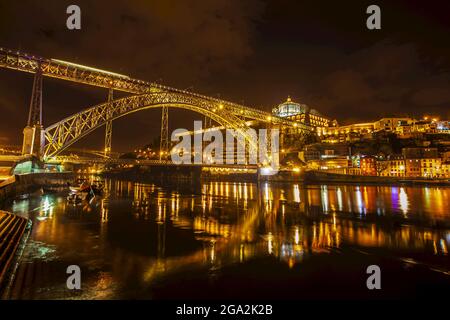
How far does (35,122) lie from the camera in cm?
2366

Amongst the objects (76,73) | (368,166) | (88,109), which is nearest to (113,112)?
(88,109)

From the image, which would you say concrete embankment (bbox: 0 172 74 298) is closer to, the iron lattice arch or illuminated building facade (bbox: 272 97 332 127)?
the iron lattice arch

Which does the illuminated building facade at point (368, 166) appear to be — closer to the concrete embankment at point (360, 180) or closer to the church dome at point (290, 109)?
the concrete embankment at point (360, 180)

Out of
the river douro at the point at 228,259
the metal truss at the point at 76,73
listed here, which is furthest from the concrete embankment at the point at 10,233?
the metal truss at the point at 76,73

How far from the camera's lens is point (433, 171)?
184 feet

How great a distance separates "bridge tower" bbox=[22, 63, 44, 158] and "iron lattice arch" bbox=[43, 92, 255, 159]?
5.10ft

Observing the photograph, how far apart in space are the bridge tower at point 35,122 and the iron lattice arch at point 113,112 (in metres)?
1.56

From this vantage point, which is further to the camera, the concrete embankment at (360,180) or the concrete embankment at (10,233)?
the concrete embankment at (360,180)

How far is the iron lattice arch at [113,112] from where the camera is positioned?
87.8 feet

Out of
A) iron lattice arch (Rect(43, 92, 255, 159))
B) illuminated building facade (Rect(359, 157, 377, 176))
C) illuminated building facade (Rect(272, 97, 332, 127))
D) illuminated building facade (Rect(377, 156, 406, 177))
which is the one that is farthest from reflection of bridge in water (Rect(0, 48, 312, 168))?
illuminated building facade (Rect(272, 97, 332, 127))

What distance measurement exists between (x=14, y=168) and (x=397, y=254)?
92.3 ft

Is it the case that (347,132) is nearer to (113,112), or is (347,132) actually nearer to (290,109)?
(290,109)
